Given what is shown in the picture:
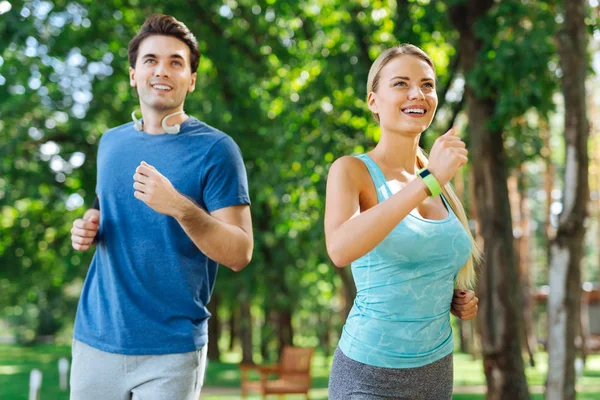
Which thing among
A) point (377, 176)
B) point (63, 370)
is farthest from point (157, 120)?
point (63, 370)

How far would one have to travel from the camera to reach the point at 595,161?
31.1m

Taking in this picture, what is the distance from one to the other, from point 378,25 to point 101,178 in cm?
1220

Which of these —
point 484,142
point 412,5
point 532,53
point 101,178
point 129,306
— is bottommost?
point 129,306

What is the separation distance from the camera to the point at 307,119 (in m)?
15.6

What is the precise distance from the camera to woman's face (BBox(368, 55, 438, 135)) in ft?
9.80

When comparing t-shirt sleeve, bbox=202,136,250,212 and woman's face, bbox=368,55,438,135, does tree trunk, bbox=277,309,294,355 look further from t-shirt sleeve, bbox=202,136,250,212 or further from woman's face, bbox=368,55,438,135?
woman's face, bbox=368,55,438,135

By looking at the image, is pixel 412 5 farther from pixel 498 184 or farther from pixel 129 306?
pixel 129 306

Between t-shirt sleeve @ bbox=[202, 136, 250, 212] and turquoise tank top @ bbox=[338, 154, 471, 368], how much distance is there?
60cm

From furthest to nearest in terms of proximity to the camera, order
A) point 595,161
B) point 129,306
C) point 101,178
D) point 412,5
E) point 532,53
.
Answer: point 595,161 < point 412,5 < point 532,53 < point 101,178 < point 129,306

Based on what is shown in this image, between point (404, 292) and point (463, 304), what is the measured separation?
301mm

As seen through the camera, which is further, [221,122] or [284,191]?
[221,122]

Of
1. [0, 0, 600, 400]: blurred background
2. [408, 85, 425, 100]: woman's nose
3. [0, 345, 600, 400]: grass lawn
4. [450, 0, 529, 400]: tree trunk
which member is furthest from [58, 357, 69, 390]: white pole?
[408, 85, 425, 100]: woman's nose

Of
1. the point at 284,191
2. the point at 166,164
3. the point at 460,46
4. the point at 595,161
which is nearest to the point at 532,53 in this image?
the point at 460,46

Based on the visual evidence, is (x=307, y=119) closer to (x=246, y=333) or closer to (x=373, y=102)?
(x=373, y=102)
